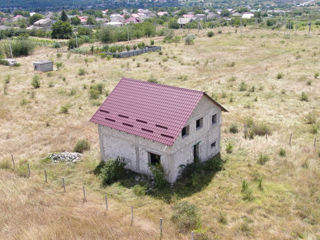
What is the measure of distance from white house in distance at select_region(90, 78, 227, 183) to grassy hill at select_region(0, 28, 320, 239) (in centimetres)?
182

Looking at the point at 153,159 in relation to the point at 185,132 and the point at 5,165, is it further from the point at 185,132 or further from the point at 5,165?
the point at 5,165

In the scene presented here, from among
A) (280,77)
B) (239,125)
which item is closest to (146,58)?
(280,77)

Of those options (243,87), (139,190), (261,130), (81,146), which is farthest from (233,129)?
(243,87)

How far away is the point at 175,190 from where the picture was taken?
56.5 feet

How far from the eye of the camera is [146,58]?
5491 cm

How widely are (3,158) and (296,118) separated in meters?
22.9

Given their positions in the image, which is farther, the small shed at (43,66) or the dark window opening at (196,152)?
the small shed at (43,66)

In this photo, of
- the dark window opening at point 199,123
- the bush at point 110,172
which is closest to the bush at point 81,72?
the bush at point 110,172

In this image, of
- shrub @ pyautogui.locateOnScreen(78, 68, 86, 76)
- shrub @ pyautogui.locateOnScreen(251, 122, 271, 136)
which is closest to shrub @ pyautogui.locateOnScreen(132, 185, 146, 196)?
shrub @ pyautogui.locateOnScreen(251, 122, 271, 136)

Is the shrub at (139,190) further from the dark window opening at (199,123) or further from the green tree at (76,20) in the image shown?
the green tree at (76,20)

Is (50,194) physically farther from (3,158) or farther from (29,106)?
(29,106)

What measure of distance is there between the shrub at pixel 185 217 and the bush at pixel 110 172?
15.2 feet

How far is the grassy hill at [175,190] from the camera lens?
1393cm

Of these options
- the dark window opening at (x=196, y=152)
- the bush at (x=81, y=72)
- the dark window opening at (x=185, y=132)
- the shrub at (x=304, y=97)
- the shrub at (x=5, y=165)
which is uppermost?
the dark window opening at (x=185, y=132)
